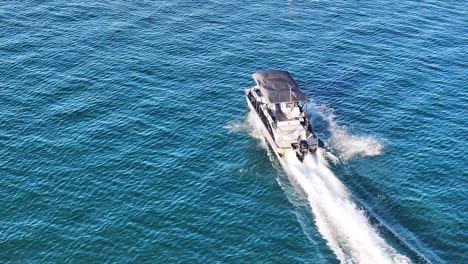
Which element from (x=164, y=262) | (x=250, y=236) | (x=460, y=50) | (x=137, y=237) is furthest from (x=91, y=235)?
(x=460, y=50)

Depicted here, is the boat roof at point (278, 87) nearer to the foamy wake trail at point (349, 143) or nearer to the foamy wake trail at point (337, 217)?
the foamy wake trail at point (349, 143)

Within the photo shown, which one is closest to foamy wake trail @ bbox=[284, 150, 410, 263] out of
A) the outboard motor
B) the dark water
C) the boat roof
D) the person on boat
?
the outboard motor

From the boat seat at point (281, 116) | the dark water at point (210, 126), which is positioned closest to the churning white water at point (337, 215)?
the dark water at point (210, 126)

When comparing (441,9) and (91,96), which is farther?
(441,9)

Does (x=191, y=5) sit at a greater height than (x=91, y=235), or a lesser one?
greater

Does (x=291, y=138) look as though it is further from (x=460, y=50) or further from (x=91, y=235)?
(x=460, y=50)

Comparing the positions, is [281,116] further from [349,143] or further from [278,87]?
[349,143]

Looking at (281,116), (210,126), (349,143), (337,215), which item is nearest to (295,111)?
(281,116)
